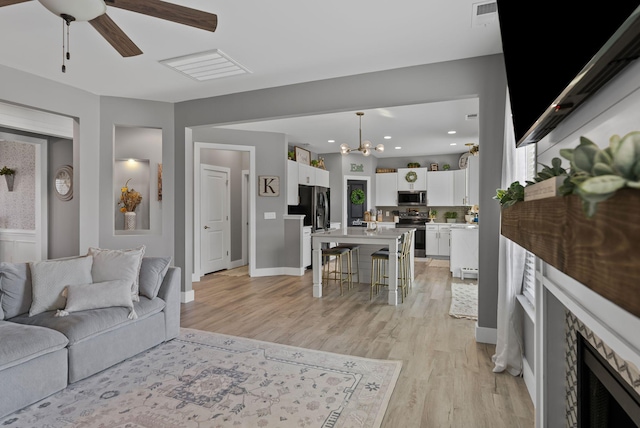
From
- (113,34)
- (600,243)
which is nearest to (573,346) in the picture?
(600,243)

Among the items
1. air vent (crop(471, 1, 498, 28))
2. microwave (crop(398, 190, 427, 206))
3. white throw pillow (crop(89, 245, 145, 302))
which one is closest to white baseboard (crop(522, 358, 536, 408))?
air vent (crop(471, 1, 498, 28))

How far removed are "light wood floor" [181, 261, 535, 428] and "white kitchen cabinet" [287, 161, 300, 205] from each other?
162cm

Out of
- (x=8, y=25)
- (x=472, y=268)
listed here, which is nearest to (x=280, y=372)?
(x=8, y=25)

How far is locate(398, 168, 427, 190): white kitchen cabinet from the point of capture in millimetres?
9125

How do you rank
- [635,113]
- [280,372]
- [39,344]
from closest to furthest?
[635,113], [39,344], [280,372]

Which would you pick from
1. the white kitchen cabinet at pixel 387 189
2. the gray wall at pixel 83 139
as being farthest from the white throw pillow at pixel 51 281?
the white kitchen cabinet at pixel 387 189

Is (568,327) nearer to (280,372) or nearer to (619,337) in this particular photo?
(619,337)

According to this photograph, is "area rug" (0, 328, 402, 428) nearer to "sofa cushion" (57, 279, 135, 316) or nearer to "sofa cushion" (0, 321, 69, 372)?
"sofa cushion" (0, 321, 69, 372)

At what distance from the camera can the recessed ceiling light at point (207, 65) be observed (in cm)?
342

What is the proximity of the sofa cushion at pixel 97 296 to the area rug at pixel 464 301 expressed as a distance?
3394 millimetres

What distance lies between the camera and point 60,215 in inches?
206

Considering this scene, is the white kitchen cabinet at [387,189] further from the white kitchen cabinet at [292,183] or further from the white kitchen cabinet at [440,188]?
the white kitchen cabinet at [292,183]

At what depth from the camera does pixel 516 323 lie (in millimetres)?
2781

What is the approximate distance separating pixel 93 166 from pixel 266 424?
394 centimetres
